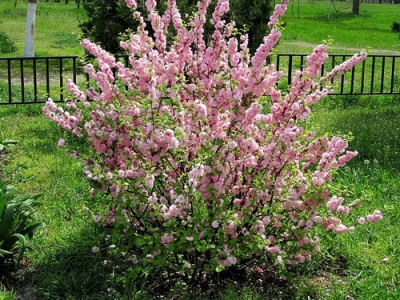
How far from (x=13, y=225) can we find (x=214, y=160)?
152cm

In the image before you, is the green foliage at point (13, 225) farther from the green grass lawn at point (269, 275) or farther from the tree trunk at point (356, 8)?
the tree trunk at point (356, 8)

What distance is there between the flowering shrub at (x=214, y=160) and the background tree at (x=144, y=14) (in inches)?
197

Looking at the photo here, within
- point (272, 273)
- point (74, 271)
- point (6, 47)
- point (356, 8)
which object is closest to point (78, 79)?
point (6, 47)

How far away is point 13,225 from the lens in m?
4.39

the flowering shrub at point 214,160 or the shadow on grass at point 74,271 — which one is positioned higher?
the flowering shrub at point 214,160

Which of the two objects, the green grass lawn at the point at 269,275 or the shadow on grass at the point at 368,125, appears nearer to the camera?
the green grass lawn at the point at 269,275

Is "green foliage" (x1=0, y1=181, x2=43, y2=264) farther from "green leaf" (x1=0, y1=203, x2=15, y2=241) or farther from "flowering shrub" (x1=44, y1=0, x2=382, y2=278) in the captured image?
"flowering shrub" (x1=44, y1=0, x2=382, y2=278)

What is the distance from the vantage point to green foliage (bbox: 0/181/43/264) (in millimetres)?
4266

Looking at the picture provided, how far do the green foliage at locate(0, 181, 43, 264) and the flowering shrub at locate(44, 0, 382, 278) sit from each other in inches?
24.0

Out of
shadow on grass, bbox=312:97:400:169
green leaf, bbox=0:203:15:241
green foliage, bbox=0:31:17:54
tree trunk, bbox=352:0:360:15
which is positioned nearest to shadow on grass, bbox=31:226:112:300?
green leaf, bbox=0:203:15:241

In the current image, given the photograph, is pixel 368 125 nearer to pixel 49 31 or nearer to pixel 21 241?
pixel 21 241

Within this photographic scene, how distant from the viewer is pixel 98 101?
4.15m

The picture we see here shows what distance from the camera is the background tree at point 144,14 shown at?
10.1 meters

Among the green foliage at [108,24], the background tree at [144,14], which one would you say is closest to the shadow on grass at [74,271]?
the background tree at [144,14]
